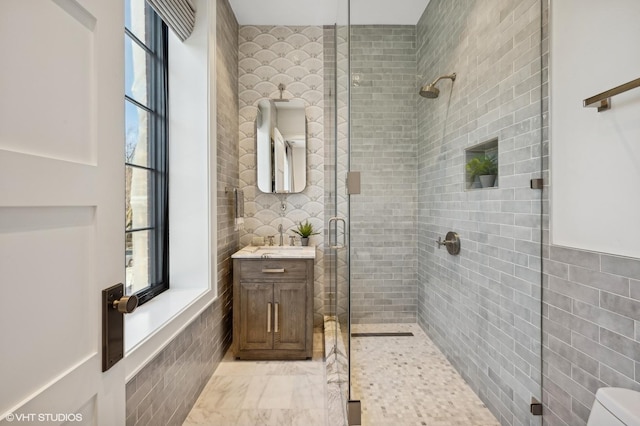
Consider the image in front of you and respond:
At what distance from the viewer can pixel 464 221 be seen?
5.66 ft

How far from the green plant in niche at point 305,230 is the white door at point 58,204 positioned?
202 cm

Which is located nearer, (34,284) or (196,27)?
(34,284)

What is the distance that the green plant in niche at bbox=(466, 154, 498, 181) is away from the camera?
5.12 ft

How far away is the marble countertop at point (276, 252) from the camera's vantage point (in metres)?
2.33

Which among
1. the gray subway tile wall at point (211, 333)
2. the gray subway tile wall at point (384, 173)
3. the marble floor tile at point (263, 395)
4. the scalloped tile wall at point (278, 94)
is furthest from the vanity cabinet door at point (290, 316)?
the gray subway tile wall at point (384, 173)

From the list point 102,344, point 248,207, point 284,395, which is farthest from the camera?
point 248,207

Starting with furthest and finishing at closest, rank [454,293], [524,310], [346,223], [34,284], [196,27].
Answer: [196,27] < [454,293] < [346,223] < [524,310] < [34,284]

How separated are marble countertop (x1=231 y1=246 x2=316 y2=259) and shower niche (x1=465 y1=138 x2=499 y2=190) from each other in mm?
1237

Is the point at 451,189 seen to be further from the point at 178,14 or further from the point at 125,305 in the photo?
the point at 178,14

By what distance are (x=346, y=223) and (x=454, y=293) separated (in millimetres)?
783

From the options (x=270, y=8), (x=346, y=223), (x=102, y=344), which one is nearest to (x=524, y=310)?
(x=346, y=223)

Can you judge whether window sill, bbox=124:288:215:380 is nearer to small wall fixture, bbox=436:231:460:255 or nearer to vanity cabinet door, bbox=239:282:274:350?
vanity cabinet door, bbox=239:282:274:350

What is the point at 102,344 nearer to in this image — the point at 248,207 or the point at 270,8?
the point at 248,207

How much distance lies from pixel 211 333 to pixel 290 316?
58cm
